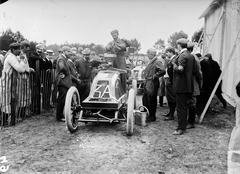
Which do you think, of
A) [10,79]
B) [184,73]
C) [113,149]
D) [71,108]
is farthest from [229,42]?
[10,79]

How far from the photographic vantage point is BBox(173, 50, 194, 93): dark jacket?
5.23 meters

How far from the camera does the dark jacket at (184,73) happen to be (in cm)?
523

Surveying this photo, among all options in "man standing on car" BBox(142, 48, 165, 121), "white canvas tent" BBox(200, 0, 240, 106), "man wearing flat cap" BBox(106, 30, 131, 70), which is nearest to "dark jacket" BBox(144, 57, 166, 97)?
"man standing on car" BBox(142, 48, 165, 121)

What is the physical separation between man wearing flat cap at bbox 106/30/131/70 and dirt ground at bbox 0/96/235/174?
232 cm

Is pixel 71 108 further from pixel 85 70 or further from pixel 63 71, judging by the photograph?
pixel 85 70

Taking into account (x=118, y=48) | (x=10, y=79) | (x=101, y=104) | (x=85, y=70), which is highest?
(x=118, y=48)

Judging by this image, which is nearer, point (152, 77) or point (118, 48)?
point (152, 77)

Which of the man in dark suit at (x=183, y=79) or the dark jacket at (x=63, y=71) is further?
the dark jacket at (x=63, y=71)

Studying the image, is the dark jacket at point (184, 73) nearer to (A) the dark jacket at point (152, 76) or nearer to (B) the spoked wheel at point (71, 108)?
(A) the dark jacket at point (152, 76)

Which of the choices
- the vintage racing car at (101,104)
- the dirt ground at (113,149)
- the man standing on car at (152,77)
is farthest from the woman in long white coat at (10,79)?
the man standing on car at (152,77)

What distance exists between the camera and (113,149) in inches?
178

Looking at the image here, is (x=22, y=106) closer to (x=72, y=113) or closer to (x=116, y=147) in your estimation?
(x=72, y=113)

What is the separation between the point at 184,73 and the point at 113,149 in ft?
7.50

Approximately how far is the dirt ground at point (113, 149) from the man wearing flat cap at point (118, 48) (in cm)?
232
